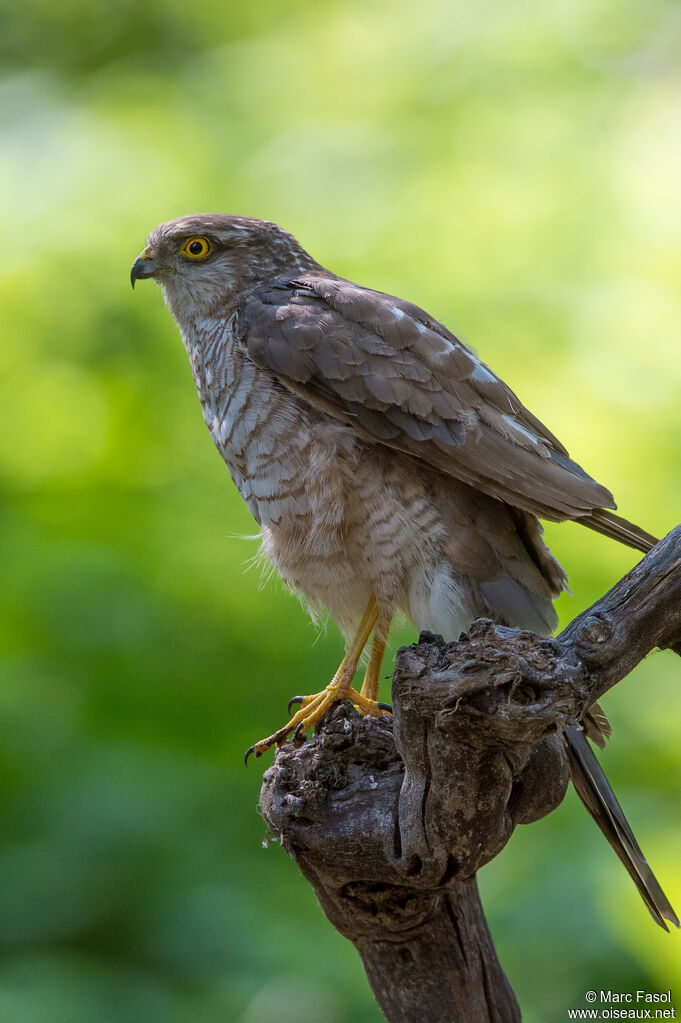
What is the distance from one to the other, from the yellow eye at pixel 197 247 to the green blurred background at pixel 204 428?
5.64 ft

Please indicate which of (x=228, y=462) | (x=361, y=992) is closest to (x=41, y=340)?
(x=228, y=462)

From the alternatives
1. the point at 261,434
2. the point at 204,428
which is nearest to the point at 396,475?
the point at 261,434

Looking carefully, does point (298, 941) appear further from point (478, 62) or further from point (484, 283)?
point (478, 62)

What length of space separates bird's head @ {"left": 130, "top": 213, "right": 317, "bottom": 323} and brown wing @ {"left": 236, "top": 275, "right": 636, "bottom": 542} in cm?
23

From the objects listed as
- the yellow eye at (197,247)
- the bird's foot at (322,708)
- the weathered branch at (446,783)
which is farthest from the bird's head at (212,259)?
the weathered branch at (446,783)

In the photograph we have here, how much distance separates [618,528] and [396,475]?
0.55 m

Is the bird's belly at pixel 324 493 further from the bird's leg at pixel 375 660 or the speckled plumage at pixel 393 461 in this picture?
the bird's leg at pixel 375 660

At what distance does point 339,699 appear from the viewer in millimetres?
2729

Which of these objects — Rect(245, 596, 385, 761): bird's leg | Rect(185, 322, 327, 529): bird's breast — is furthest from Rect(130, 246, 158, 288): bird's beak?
Rect(245, 596, 385, 761): bird's leg

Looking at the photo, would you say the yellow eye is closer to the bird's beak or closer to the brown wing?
the bird's beak

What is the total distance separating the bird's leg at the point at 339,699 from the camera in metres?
2.70

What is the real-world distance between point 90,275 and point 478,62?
2.53 metres

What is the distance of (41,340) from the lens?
16.0 ft

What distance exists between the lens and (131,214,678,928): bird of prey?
2.49 meters
